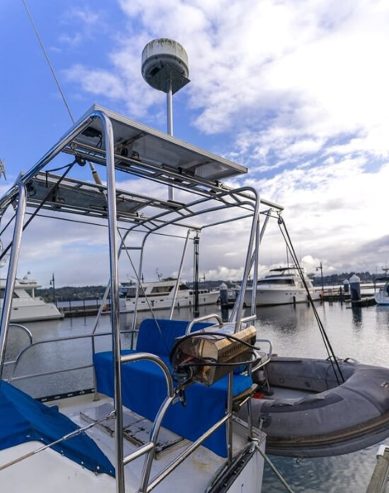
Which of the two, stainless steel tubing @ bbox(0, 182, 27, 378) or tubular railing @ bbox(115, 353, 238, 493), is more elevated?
stainless steel tubing @ bbox(0, 182, 27, 378)

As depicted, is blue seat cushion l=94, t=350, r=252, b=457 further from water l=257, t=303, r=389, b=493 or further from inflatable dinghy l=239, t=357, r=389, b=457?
inflatable dinghy l=239, t=357, r=389, b=457

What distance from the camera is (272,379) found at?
6141 millimetres

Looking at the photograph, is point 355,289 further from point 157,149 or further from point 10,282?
point 10,282

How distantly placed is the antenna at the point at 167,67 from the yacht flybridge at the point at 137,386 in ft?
2.30

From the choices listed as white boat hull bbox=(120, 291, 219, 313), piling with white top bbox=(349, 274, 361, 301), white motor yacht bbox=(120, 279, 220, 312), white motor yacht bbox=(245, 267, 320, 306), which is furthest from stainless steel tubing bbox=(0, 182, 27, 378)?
piling with white top bbox=(349, 274, 361, 301)

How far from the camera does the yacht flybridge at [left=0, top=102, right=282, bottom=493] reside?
1.39 meters

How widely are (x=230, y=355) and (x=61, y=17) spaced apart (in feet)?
13.3

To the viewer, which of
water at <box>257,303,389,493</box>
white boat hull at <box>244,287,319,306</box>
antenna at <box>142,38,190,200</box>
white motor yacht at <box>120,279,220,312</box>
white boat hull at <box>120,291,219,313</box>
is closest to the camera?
antenna at <box>142,38,190,200</box>

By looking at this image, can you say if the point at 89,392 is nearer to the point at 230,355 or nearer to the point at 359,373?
the point at 230,355

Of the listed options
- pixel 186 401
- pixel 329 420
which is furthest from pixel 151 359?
pixel 329 420

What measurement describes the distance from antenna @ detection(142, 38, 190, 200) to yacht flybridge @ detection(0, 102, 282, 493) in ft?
2.30

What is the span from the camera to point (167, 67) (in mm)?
2922

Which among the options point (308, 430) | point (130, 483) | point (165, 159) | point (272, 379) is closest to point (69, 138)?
point (165, 159)

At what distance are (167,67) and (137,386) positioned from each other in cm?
283
